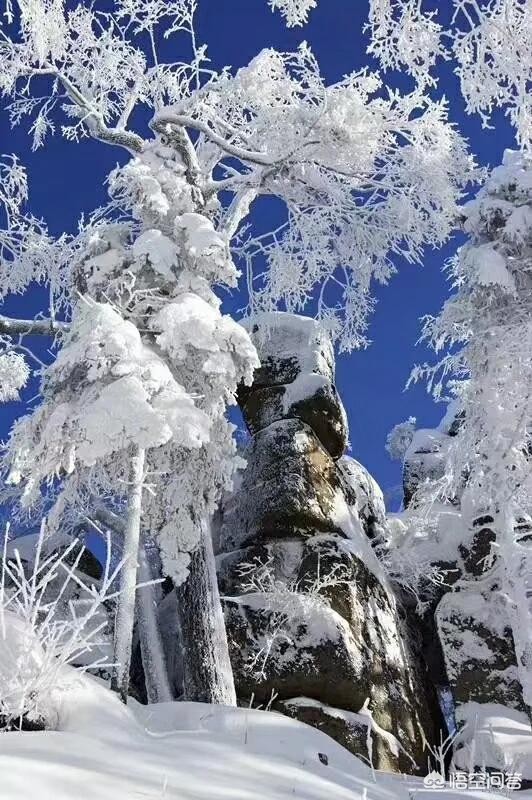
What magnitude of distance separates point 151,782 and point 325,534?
43.6 ft

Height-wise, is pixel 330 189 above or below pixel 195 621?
above

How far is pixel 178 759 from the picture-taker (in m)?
3.71

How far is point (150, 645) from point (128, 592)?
6.09 meters

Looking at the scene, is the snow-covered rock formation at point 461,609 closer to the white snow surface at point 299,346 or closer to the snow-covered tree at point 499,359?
the snow-covered tree at point 499,359

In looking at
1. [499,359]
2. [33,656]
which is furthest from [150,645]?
[33,656]

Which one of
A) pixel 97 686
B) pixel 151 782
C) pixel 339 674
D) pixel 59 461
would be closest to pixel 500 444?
pixel 339 674

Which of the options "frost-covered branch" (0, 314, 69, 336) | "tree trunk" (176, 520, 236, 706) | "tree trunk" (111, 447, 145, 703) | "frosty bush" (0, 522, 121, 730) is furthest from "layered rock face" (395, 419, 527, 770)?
"frosty bush" (0, 522, 121, 730)

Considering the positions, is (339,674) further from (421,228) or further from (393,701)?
(421,228)

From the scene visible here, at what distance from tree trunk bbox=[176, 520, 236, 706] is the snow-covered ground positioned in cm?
429

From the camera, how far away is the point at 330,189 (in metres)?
12.8

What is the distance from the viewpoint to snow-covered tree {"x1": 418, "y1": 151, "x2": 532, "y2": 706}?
12.8 meters

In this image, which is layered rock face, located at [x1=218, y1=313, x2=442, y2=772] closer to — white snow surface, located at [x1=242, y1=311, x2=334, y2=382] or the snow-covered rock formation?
white snow surface, located at [x1=242, y1=311, x2=334, y2=382]

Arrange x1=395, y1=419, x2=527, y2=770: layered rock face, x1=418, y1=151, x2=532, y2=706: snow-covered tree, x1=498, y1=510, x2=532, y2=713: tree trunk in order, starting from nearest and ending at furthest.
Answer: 1. x1=498, y1=510, x2=532, y2=713: tree trunk
2. x1=418, y1=151, x2=532, y2=706: snow-covered tree
3. x1=395, y1=419, x2=527, y2=770: layered rock face

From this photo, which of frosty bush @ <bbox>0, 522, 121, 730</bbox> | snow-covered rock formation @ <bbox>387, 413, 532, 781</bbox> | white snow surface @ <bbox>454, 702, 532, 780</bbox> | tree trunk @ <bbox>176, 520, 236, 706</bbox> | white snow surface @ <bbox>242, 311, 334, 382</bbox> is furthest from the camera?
white snow surface @ <bbox>242, 311, 334, 382</bbox>
